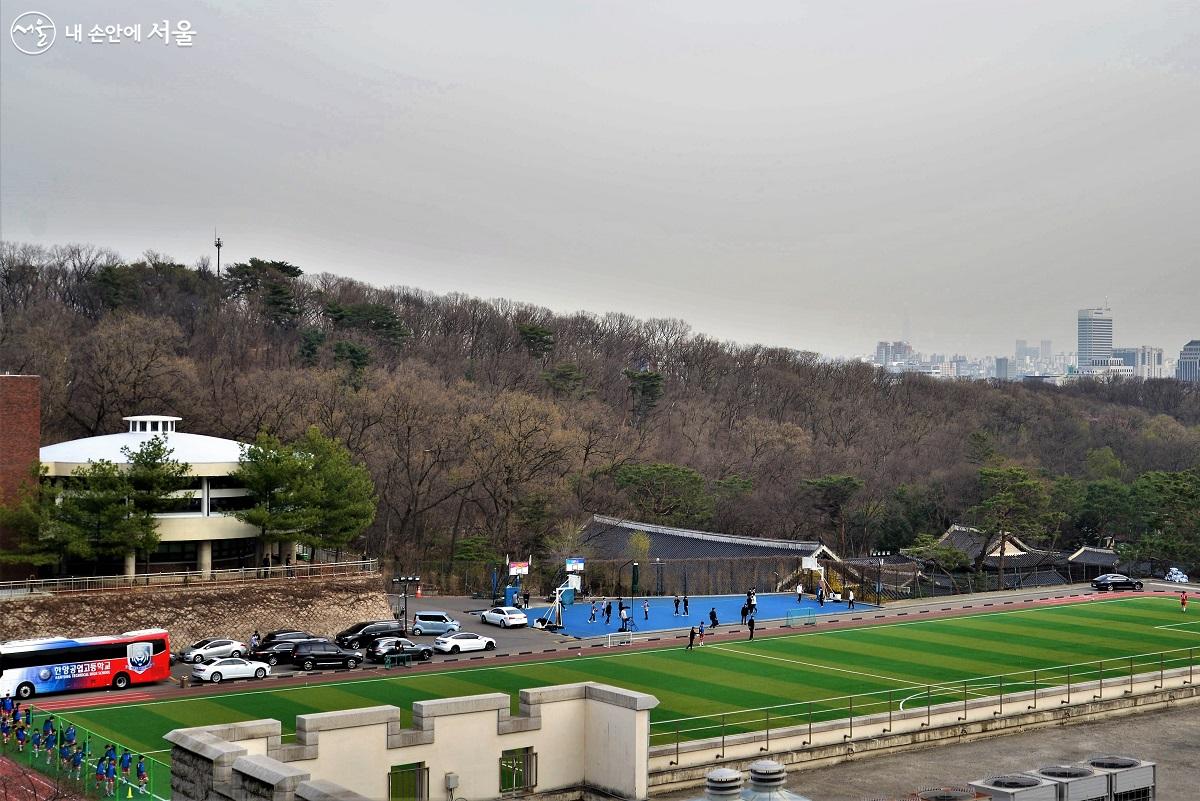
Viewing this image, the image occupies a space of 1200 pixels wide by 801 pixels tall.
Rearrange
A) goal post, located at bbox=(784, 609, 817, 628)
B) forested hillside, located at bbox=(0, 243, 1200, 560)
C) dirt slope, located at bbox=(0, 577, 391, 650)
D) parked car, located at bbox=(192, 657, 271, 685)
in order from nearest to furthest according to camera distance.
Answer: parked car, located at bbox=(192, 657, 271, 685), dirt slope, located at bbox=(0, 577, 391, 650), goal post, located at bbox=(784, 609, 817, 628), forested hillside, located at bbox=(0, 243, 1200, 560)

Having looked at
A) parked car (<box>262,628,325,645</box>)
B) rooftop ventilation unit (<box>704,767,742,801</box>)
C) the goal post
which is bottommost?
the goal post

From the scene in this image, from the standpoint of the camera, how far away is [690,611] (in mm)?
59875

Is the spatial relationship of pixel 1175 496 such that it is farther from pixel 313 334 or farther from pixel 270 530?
pixel 313 334

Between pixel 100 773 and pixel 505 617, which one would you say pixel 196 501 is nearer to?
pixel 505 617

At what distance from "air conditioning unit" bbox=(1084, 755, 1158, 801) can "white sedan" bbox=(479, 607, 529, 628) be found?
36.0 meters

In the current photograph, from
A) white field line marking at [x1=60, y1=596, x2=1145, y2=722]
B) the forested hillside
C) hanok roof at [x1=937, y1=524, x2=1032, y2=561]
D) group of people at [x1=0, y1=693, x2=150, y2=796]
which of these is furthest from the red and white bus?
hanok roof at [x1=937, y1=524, x2=1032, y2=561]

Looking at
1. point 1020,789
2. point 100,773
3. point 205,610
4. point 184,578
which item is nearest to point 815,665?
point 205,610

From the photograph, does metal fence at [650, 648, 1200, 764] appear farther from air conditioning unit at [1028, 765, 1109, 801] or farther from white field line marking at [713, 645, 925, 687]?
air conditioning unit at [1028, 765, 1109, 801]

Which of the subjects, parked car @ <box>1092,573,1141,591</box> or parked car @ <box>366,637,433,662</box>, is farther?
parked car @ <box>1092,573,1141,591</box>

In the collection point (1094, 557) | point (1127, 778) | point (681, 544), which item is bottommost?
point (1094, 557)

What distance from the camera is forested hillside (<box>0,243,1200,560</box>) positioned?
77438 mm

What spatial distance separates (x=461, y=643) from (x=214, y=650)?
28.8 ft

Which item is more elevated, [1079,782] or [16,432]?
[16,432]

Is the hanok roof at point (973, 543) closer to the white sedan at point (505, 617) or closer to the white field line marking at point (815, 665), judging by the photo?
the white field line marking at point (815, 665)
